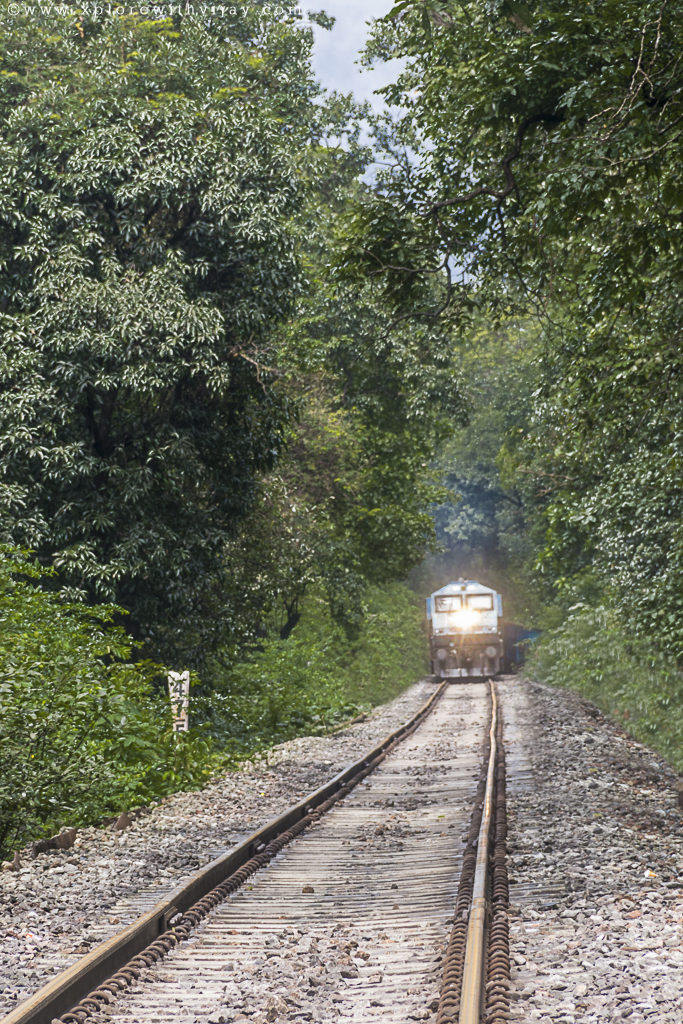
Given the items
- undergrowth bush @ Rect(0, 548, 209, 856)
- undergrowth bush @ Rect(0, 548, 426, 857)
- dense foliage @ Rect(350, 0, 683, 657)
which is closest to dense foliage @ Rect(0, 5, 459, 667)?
undergrowth bush @ Rect(0, 548, 426, 857)

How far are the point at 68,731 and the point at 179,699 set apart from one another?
300 cm

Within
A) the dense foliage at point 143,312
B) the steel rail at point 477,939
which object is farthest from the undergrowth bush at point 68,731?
the steel rail at point 477,939

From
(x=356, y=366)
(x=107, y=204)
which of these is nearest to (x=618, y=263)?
(x=107, y=204)

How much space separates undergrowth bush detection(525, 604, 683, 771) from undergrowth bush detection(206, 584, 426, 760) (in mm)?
5848

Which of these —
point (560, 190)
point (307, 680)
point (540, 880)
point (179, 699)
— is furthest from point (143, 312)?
point (307, 680)

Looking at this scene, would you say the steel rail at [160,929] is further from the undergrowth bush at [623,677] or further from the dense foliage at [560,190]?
the undergrowth bush at [623,677]

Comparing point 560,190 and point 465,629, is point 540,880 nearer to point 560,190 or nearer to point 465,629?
point 560,190

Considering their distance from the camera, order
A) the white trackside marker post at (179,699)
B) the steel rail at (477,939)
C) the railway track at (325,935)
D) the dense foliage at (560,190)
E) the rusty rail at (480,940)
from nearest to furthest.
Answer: the steel rail at (477,939)
the rusty rail at (480,940)
the railway track at (325,935)
the dense foliage at (560,190)
the white trackside marker post at (179,699)

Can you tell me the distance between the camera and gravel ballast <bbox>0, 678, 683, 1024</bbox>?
472cm

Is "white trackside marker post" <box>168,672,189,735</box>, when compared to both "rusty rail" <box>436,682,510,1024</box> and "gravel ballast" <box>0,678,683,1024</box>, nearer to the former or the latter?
"gravel ballast" <box>0,678,683,1024</box>

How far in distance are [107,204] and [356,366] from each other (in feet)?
47.8

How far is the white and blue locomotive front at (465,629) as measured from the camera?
3734 cm

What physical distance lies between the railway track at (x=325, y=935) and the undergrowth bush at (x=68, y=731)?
1.73 meters

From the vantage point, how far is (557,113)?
8781mm
